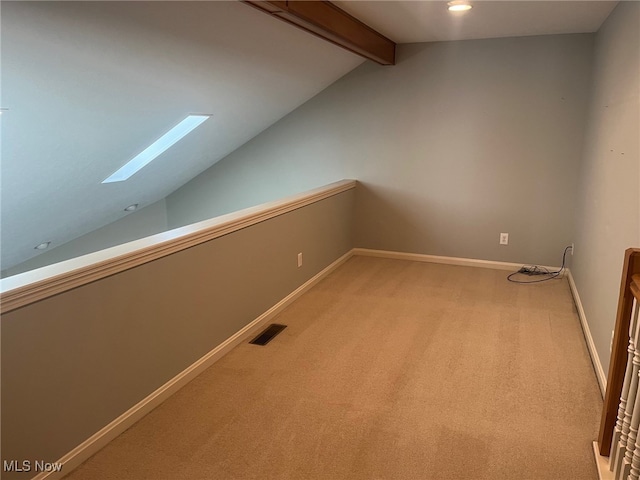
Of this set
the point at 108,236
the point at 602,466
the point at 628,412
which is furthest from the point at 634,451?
the point at 108,236

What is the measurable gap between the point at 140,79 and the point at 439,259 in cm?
318

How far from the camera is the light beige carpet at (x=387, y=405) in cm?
199

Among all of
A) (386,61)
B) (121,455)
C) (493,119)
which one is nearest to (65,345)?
(121,455)

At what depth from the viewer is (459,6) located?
3080 millimetres

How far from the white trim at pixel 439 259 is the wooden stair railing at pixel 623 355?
2703 millimetres

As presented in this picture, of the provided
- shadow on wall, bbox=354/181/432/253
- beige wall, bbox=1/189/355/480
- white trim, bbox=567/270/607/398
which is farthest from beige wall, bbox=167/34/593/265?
beige wall, bbox=1/189/355/480

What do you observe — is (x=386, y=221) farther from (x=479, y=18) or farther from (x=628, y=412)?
(x=628, y=412)

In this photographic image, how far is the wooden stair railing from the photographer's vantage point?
5.62 ft

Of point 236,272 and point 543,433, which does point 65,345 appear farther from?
point 543,433

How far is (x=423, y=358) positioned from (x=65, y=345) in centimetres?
188

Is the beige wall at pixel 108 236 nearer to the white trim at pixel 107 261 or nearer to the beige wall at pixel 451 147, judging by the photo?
the beige wall at pixel 451 147

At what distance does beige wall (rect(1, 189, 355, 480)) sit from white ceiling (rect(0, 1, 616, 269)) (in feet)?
3.43

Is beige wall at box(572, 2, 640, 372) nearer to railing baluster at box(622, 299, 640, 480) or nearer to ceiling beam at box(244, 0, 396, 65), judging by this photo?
railing baluster at box(622, 299, 640, 480)

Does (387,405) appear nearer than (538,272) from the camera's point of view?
Yes
